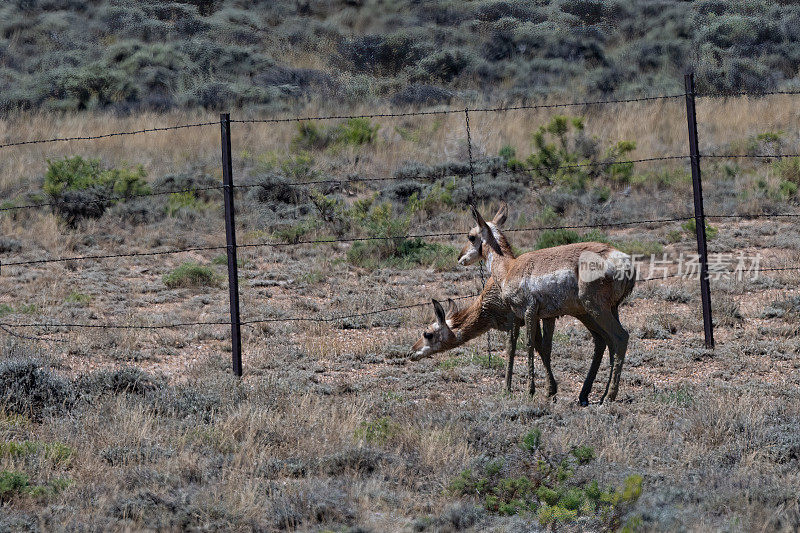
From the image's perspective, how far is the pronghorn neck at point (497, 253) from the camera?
873cm

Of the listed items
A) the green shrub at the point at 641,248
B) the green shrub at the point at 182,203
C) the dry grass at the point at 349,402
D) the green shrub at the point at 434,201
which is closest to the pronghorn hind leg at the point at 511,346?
the dry grass at the point at 349,402

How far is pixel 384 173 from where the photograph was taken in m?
18.9

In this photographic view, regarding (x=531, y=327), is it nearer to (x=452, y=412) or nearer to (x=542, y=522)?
(x=452, y=412)

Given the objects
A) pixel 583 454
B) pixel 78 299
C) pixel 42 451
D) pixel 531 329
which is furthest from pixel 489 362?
pixel 78 299

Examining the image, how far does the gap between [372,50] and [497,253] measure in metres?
21.4

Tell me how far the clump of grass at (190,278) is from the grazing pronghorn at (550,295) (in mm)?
5614

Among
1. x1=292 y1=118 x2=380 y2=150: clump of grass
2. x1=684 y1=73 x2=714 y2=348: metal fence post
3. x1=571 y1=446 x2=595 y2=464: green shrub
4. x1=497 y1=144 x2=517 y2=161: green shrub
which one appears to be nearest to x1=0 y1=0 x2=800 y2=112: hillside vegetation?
x1=292 y1=118 x2=380 y2=150: clump of grass

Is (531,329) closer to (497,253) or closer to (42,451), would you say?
(497,253)

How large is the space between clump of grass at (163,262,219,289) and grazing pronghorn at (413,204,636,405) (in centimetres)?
561

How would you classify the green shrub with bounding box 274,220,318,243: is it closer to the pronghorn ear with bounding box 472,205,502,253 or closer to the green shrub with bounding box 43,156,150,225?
the green shrub with bounding box 43,156,150,225

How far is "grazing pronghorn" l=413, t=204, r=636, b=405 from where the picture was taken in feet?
26.0

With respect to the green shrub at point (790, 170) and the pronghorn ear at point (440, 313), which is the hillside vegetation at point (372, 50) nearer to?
the green shrub at point (790, 170)

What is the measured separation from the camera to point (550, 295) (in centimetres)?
813

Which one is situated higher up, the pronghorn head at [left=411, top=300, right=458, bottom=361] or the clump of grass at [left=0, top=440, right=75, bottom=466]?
the pronghorn head at [left=411, top=300, right=458, bottom=361]
